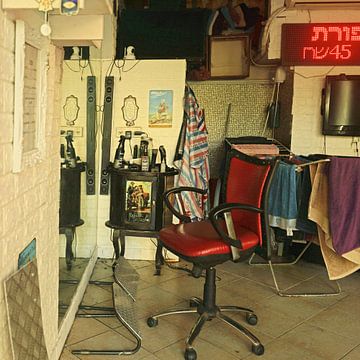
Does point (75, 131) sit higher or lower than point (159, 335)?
higher

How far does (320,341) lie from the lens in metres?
2.61

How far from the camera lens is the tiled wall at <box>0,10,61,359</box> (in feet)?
4.63

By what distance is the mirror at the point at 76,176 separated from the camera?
267 cm

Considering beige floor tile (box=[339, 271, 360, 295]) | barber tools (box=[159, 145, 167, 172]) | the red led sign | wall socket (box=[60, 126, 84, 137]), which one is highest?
the red led sign

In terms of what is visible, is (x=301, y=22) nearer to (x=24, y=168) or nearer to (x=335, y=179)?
(x=335, y=179)

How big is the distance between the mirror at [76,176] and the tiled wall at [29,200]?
0.32 metres

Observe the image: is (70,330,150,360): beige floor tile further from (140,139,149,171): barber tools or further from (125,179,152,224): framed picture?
(140,139,149,171): barber tools

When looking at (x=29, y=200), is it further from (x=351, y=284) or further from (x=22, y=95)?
(x=351, y=284)

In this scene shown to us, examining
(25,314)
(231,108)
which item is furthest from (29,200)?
(231,108)

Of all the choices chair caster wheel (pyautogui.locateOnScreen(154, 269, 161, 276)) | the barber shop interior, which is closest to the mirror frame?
the barber shop interior

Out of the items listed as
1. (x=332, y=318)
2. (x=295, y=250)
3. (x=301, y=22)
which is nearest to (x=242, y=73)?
(x=301, y=22)

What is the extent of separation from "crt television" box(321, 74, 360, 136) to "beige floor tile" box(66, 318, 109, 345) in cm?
256

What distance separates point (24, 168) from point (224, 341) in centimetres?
161

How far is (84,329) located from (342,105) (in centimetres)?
276
